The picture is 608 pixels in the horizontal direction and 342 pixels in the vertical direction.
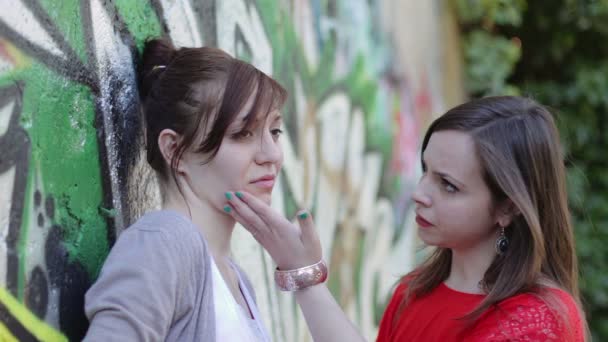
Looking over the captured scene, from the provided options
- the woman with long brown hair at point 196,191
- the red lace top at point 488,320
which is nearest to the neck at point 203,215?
the woman with long brown hair at point 196,191

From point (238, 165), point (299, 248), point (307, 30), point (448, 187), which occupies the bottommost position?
point (299, 248)

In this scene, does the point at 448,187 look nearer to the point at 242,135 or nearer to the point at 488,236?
the point at 488,236

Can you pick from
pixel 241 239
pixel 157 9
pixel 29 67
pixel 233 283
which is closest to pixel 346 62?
pixel 241 239

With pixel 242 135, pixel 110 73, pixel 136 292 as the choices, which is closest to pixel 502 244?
pixel 242 135

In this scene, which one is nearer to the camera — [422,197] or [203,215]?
[203,215]

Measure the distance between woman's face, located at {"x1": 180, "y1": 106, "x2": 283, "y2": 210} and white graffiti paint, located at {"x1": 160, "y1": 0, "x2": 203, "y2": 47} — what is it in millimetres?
679

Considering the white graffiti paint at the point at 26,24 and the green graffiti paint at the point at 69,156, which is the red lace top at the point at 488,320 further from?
the white graffiti paint at the point at 26,24

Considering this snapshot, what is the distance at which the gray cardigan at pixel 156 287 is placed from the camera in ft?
5.32

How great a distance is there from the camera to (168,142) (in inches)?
78.6

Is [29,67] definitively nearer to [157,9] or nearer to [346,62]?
[157,9]

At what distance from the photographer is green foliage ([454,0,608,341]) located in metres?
6.22

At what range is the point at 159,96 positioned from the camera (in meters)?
2.04

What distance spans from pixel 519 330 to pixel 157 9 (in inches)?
57.5

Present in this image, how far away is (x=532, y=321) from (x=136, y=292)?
41.4 inches
